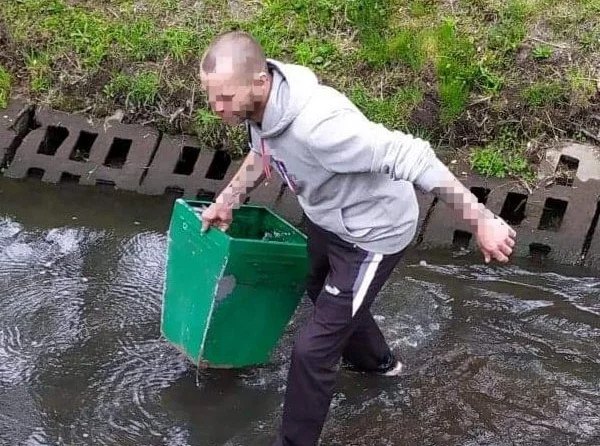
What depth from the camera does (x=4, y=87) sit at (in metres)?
5.83

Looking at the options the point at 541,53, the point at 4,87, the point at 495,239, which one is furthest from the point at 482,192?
the point at 4,87

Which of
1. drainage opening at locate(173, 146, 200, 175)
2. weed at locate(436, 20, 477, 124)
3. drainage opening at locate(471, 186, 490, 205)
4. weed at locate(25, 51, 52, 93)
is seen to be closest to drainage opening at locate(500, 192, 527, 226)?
drainage opening at locate(471, 186, 490, 205)

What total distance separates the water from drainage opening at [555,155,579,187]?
23.9 inches

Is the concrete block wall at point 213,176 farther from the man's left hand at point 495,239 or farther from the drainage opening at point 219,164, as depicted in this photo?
the man's left hand at point 495,239

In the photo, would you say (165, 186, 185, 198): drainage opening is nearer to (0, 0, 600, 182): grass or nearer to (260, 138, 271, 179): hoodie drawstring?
(0, 0, 600, 182): grass

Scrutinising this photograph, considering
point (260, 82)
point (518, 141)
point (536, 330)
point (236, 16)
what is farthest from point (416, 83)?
point (260, 82)

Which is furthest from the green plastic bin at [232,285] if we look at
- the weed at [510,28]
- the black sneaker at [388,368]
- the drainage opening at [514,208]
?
the weed at [510,28]

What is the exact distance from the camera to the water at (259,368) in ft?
11.5

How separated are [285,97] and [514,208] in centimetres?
256

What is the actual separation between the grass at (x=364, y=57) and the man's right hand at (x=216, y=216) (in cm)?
198

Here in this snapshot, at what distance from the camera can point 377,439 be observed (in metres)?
3.44

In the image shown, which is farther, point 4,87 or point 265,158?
point 4,87

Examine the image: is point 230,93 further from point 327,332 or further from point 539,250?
point 539,250

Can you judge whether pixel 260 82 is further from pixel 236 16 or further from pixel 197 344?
pixel 236 16
